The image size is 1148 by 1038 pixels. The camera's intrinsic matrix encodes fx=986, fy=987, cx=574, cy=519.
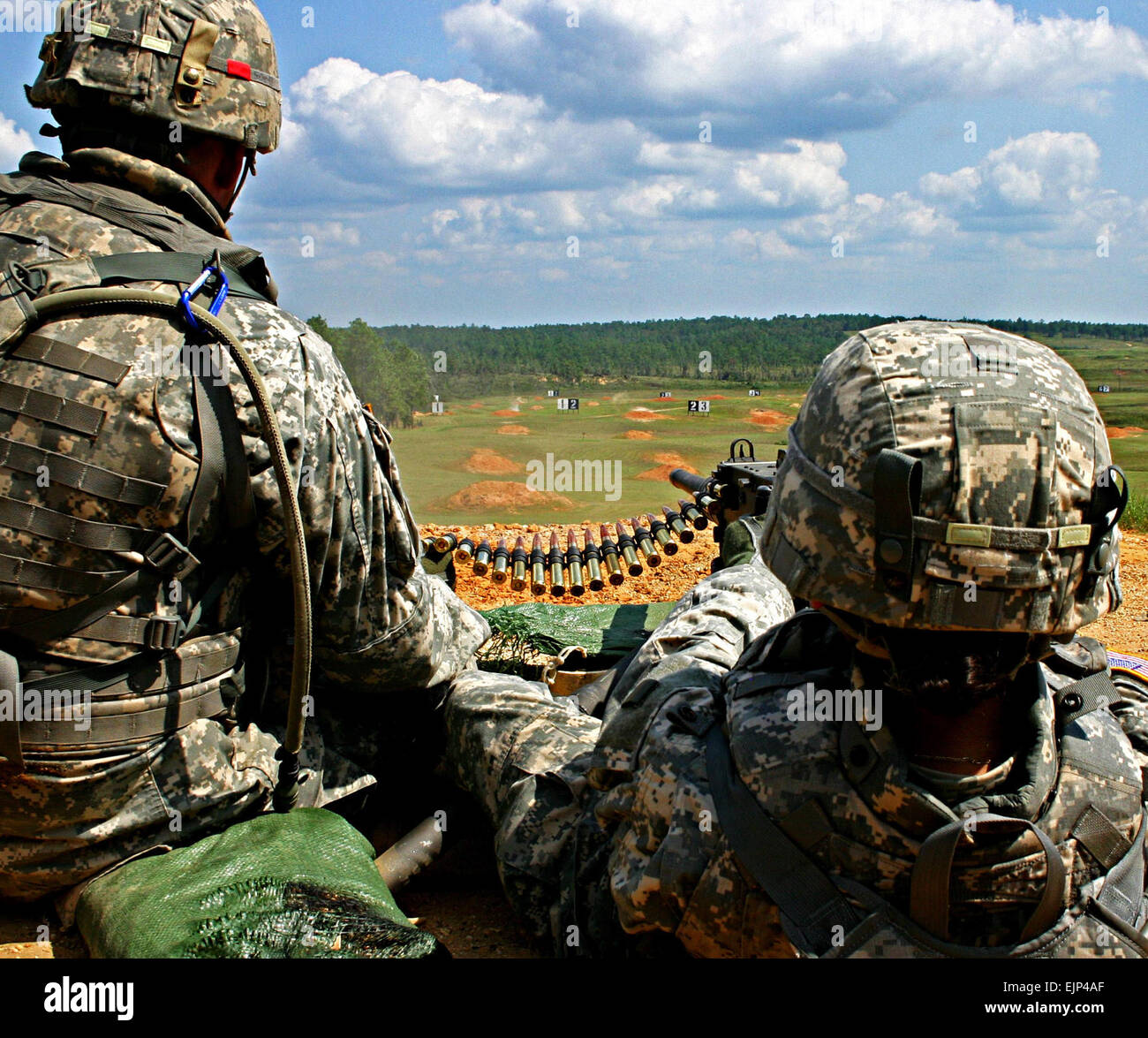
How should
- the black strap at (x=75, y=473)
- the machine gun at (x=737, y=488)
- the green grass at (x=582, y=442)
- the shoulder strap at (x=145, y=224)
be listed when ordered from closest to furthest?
the black strap at (x=75, y=473)
the shoulder strap at (x=145, y=224)
the machine gun at (x=737, y=488)
the green grass at (x=582, y=442)

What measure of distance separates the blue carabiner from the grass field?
19.1ft

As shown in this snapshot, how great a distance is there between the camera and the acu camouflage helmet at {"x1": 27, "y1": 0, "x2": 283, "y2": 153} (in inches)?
122

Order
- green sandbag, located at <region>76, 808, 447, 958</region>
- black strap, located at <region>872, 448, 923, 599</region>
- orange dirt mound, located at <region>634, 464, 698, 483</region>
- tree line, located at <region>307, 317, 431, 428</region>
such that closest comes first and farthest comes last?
1. black strap, located at <region>872, 448, 923, 599</region>
2. green sandbag, located at <region>76, 808, 447, 958</region>
3. orange dirt mound, located at <region>634, 464, 698, 483</region>
4. tree line, located at <region>307, 317, 431, 428</region>

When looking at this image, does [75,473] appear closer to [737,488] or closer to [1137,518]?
[737,488]

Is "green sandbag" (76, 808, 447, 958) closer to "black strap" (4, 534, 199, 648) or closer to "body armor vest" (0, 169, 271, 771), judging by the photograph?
"body armor vest" (0, 169, 271, 771)

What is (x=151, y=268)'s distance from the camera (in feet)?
9.30

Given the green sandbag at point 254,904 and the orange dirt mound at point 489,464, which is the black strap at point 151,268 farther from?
the orange dirt mound at point 489,464

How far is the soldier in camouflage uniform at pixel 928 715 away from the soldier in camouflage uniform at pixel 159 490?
1.37m

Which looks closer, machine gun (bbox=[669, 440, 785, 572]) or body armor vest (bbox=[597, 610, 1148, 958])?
body armor vest (bbox=[597, 610, 1148, 958])

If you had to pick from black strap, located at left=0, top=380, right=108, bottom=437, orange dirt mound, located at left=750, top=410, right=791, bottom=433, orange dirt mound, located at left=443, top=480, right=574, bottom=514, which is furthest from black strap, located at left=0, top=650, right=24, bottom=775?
orange dirt mound, located at left=750, top=410, right=791, bottom=433

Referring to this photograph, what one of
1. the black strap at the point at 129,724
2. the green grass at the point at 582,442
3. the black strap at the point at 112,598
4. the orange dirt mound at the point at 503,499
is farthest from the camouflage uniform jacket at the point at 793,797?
the orange dirt mound at the point at 503,499

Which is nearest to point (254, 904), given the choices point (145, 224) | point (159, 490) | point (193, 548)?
point (193, 548)

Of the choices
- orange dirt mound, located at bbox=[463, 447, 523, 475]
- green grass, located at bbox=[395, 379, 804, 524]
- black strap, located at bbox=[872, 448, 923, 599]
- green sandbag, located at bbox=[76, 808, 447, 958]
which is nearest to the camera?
black strap, located at bbox=[872, 448, 923, 599]

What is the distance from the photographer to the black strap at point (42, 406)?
2.59 m
